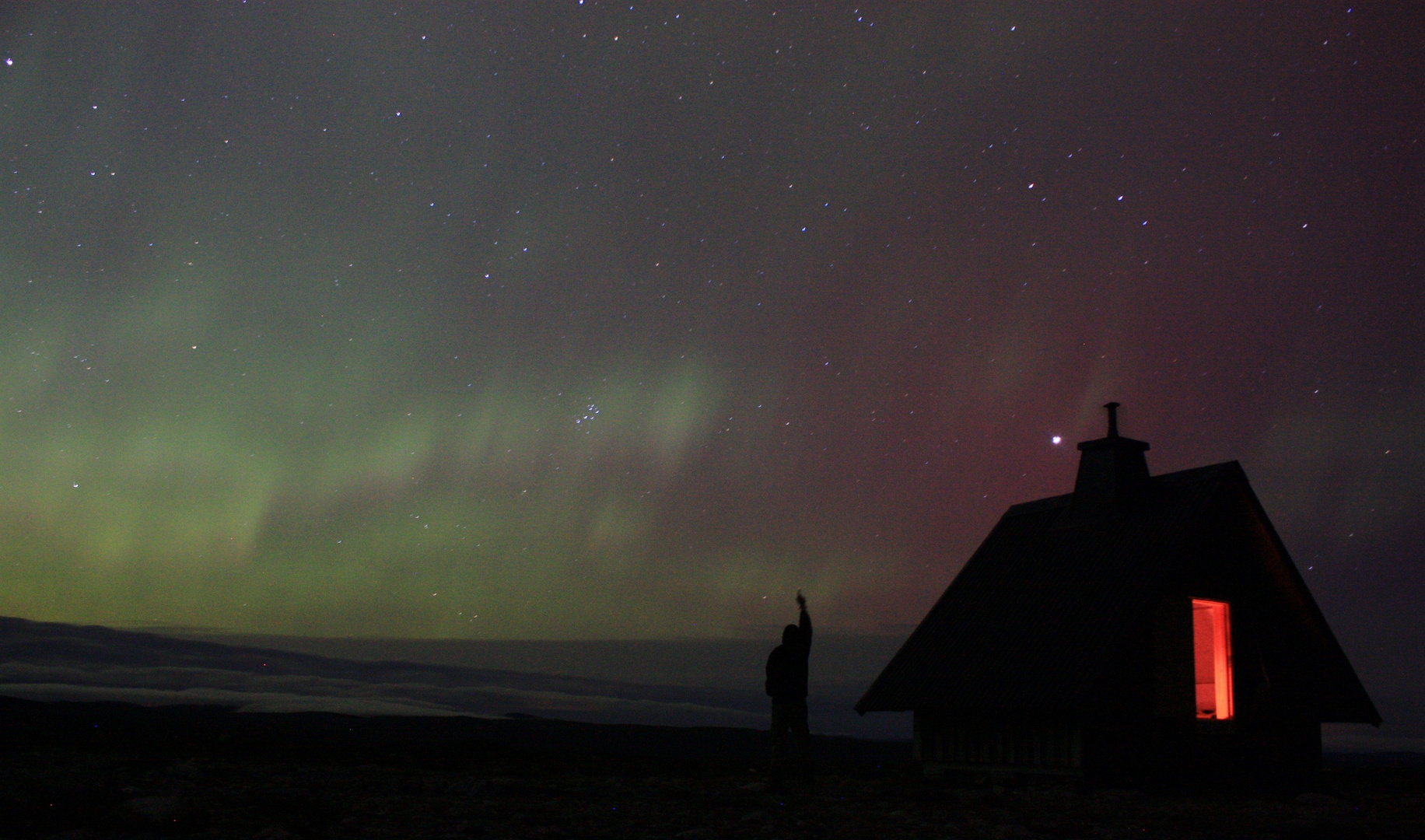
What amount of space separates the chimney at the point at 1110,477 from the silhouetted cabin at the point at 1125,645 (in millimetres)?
26

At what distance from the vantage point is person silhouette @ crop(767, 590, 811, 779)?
13258 millimetres

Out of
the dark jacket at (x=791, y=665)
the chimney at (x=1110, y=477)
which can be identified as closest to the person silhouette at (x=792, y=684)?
the dark jacket at (x=791, y=665)

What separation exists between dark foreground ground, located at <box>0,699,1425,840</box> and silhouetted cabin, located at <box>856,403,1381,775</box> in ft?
2.15

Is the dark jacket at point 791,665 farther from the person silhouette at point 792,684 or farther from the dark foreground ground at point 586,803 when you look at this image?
the dark foreground ground at point 586,803

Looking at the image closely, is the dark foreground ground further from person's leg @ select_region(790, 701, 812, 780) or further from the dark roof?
the dark roof

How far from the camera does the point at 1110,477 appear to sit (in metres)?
17.0

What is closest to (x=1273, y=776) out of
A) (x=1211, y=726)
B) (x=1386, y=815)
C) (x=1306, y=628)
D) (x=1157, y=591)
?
(x=1211, y=726)

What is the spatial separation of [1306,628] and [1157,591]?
4.54 m

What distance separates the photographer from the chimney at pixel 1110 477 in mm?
16922

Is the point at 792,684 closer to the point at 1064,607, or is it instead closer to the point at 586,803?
the point at 586,803

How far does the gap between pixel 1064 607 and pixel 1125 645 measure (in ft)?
5.12

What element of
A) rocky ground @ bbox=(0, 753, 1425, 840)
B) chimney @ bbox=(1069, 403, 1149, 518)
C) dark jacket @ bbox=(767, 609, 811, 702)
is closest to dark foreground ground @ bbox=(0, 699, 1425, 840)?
rocky ground @ bbox=(0, 753, 1425, 840)

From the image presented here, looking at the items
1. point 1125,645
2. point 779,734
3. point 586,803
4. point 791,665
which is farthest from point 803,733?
point 1125,645

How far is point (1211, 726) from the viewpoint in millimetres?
15250
